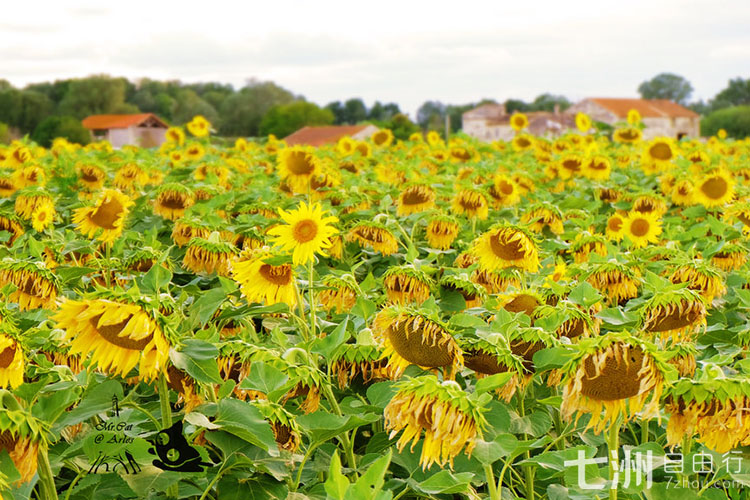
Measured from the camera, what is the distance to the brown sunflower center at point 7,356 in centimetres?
149

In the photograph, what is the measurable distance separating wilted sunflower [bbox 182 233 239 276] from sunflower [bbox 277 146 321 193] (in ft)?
5.66

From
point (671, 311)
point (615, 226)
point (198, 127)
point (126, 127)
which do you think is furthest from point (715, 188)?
point (126, 127)

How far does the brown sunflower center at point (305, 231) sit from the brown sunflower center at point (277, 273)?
77 millimetres

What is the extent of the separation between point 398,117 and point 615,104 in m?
39.3

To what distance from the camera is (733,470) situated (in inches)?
58.7

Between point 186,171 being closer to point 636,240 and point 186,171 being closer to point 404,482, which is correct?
point 636,240

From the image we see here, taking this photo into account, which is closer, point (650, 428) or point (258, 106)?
point (650, 428)

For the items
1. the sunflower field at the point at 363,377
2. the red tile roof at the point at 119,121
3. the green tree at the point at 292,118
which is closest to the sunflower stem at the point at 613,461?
the sunflower field at the point at 363,377

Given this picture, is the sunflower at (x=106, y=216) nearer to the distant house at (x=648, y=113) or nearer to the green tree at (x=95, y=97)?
the distant house at (x=648, y=113)

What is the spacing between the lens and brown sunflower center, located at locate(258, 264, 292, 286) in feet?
6.70

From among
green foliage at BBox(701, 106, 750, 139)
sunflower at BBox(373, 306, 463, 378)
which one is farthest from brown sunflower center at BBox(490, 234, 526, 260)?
green foliage at BBox(701, 106, 750, 139)

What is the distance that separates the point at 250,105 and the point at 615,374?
5731 centimetres

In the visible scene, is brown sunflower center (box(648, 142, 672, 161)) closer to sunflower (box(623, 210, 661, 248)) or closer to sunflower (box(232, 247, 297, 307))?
sunflower (box(623, 210, 661, 248))

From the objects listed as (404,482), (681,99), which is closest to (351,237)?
(404,482)
